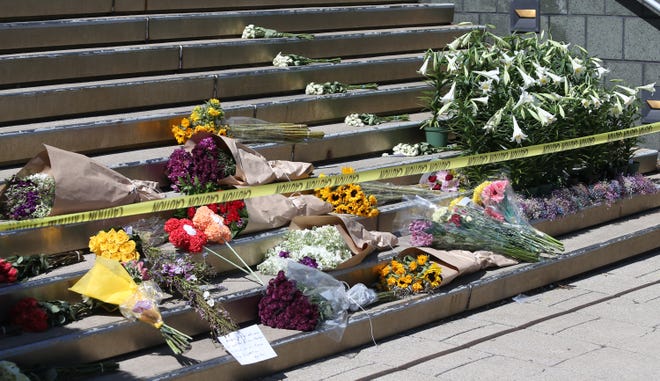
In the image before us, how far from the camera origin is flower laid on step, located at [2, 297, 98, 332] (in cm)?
632

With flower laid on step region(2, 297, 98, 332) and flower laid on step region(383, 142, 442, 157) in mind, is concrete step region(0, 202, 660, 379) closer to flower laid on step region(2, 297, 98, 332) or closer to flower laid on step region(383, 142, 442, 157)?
flower laid on step region(2, 297, 98, 332)

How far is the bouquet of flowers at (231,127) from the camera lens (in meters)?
8.48

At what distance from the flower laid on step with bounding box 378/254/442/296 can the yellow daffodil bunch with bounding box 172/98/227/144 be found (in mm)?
1750

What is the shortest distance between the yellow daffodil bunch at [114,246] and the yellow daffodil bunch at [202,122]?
1.71 meters

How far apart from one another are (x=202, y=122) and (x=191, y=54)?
4.42ft

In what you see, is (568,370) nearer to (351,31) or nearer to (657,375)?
(657,375)

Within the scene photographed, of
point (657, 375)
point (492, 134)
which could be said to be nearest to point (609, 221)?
point (492, 134)

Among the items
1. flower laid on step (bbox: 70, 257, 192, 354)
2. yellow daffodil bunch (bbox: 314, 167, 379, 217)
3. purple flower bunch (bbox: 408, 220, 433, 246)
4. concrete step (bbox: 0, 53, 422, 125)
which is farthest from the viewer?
concrete step (bbox: 0, 53, 422, 125)

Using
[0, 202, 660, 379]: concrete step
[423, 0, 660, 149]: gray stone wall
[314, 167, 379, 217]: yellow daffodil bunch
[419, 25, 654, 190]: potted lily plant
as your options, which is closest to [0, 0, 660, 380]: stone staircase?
[0, 202, 660, 379]: concrete step

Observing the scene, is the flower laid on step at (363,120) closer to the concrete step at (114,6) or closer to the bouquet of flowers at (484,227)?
the bouquet of flowers at (484,227)

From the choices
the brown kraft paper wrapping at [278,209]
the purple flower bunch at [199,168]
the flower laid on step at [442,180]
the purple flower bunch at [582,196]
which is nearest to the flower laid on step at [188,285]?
the brown kraft paper wrapping at [278,209]

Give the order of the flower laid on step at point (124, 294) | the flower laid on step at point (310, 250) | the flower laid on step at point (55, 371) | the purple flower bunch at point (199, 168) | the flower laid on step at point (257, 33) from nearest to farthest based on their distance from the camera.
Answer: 1. the flower laid on step at point (55, 371)
2. the flower laid on step at point (124, 294)
3. the flower laid on step at point (310, 250)
4. the purple flower bunch at point (199, 168)
5. the flower laid on step at point (257, 33)

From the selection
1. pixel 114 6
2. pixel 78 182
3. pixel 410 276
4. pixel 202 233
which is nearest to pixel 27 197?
pixel 78 182

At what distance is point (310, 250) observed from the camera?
7523 mm
